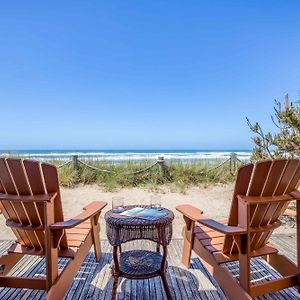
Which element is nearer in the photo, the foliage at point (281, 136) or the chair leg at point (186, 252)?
the chair leg at point (186, 252)

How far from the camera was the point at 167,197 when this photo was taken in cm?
636

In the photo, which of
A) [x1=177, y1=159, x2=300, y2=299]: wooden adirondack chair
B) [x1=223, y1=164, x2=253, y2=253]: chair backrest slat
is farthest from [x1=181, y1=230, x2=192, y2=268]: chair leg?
[x1=223, y1=164, x2=253, y2=253]: chair backrest slat

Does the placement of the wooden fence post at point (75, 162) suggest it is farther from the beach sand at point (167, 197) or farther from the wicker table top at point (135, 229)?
the wicker table top at point (135, 229)

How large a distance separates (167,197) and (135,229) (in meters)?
4.39

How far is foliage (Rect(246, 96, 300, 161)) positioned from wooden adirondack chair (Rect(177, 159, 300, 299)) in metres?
2.65

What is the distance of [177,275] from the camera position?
2588mm

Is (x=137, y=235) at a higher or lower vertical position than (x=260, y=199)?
lower

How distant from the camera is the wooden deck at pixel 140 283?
7.30 feet

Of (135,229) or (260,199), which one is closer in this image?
(260,199)

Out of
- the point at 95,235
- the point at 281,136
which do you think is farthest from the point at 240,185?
the point at 281,136

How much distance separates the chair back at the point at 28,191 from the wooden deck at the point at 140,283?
0.65 m

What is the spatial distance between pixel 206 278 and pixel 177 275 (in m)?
0.27

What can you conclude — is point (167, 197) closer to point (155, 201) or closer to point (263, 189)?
point (155, 201)

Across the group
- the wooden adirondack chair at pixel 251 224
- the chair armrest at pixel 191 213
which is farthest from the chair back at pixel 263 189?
the chair armrest at pixel 191 213
